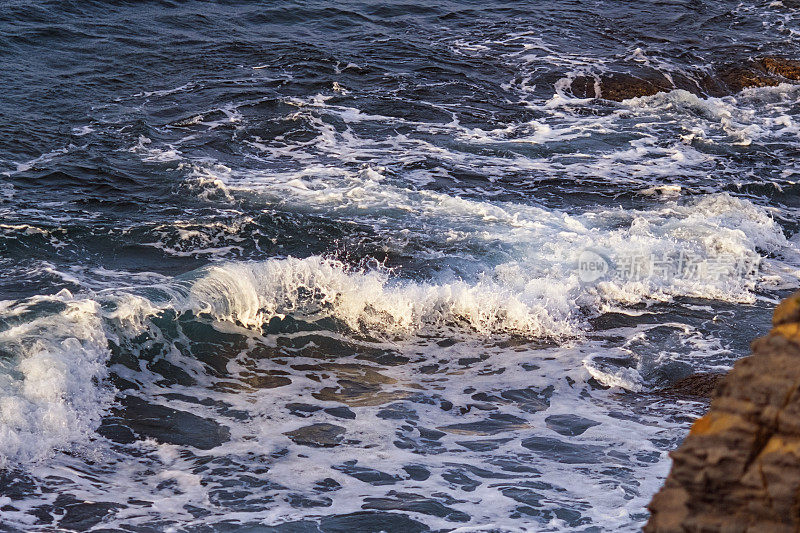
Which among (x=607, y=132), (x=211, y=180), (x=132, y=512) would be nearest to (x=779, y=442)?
(x=132, y=512)

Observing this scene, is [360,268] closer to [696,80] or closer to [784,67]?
[696,80]

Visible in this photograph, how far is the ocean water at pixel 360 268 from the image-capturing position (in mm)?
5895

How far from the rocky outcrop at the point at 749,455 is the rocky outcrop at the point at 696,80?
12.5 meters

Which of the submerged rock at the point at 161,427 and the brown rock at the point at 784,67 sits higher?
the brown rock at the point at 784,67

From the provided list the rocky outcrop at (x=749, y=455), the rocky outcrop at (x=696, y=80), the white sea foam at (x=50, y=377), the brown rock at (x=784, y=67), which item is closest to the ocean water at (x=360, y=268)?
the white sea foam at (x=50, y=377)

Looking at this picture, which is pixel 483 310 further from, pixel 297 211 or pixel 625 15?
pixel 625 15

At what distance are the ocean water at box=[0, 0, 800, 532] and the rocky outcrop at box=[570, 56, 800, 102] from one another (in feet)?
0.84

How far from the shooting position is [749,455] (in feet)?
8.77

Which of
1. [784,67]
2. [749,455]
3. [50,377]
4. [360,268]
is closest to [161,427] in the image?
[50,377]

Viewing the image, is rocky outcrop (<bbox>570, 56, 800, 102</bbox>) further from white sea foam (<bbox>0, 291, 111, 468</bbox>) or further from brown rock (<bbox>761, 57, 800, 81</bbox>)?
white sea foam (<bbox>0, 291, 111, 468</bbox>)

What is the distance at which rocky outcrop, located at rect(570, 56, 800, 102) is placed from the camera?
Result: 586 inches

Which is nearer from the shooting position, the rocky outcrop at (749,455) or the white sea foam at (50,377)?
the rocky outcrop at (749,455)

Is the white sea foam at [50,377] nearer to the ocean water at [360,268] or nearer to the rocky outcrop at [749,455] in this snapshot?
the ocean water at [360,268]

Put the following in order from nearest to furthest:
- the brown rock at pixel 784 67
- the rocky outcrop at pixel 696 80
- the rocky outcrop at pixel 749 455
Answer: the rocky outcrop at pixel 749 455
the rocky outcrop at pixel 696 80
the brown rock at pixel 784 67
